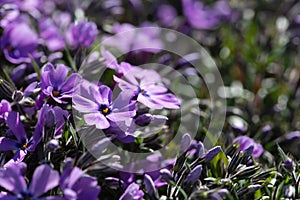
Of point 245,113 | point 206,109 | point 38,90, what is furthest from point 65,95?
point 245,113

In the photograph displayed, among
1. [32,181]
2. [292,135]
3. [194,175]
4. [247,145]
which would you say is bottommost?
[292,135]

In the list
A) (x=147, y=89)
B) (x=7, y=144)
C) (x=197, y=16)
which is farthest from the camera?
(x=197, y=16)

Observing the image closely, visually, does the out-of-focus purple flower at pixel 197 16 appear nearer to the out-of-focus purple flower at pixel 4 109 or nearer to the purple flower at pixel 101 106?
the purple flower at pixel 101 106

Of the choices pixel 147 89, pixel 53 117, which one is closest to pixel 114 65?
pixel 147 89

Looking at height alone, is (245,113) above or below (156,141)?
below

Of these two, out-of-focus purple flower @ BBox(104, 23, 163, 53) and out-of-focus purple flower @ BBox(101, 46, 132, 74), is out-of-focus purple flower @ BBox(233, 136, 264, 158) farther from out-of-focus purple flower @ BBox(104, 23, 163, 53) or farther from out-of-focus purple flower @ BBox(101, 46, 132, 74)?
out-of-focus purple flower @ BBox(104, 23, 163, 53)

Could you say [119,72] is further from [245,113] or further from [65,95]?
[245,113]

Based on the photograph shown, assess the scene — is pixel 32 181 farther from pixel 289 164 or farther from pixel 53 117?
pixel 289 164
